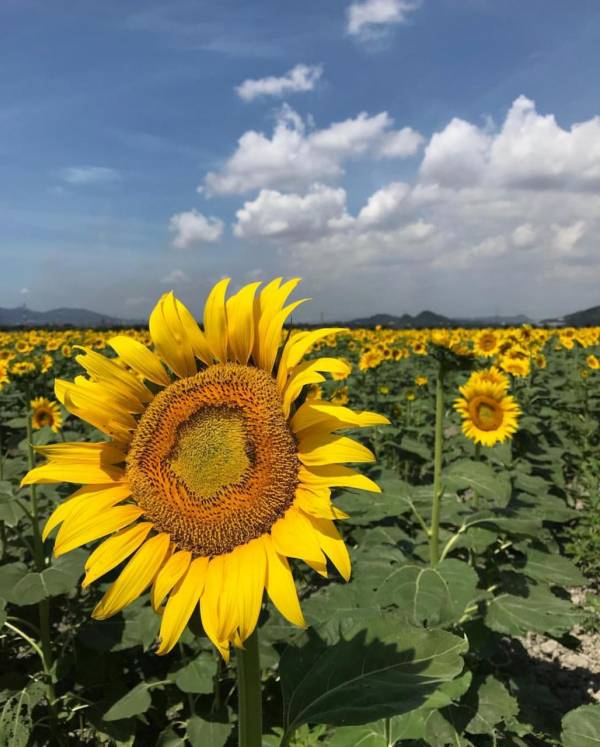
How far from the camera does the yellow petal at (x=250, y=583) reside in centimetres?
107

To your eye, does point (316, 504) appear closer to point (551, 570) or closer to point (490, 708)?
point (490, 708)

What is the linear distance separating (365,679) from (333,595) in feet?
4.44

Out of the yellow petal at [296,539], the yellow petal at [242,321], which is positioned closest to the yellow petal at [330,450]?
the yellow petal at [296,539]

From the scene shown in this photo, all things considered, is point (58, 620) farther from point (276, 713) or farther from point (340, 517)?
point (340, 517)

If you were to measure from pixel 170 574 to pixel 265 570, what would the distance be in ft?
0.63

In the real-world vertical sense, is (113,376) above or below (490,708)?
above

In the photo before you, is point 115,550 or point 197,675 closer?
point 115,550

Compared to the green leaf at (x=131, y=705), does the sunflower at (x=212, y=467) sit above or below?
above

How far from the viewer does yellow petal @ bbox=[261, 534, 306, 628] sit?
1037 millimetres

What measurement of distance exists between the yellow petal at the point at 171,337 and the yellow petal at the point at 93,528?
32 cm

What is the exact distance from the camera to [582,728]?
1605 mm

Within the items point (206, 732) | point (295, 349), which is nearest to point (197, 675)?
point (206, 732)

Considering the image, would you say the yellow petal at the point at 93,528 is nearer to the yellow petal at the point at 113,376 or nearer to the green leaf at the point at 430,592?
the yellow petal at the point at 113,376

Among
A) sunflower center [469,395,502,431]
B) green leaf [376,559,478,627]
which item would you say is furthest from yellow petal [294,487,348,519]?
sunflower center [469,395,502,431]
